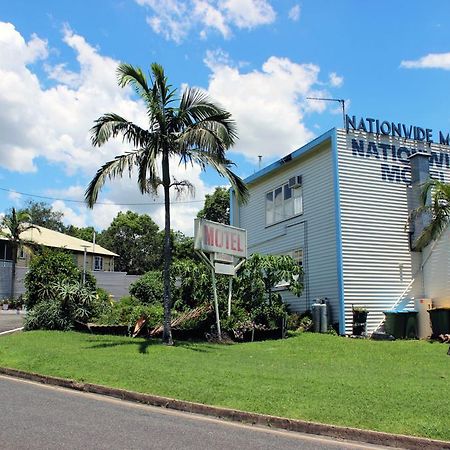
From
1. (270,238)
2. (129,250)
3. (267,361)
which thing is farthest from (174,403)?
(129,250)

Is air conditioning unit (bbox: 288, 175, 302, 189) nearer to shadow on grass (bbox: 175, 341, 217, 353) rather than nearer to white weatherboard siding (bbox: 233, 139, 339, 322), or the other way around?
white weatherboard siding (bbox: 233, 139, 339, 322)

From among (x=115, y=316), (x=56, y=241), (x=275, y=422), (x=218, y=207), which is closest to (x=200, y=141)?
(x=115, y=316)

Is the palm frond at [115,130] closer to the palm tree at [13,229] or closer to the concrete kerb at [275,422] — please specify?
the concrete kerb at [275,422]

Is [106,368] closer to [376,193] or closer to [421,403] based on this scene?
[421,403]

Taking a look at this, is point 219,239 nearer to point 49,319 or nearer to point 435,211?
point 49,319

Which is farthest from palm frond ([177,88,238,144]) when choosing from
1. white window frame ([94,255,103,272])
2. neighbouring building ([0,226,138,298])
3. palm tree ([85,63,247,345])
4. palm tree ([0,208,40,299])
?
white window frame ([94,255,103,272])

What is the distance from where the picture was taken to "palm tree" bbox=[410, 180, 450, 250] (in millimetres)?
17711

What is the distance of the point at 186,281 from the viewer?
18.2m

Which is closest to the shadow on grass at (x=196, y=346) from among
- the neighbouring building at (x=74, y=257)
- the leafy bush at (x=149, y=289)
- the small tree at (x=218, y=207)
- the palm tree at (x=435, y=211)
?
the palm tree at (x=435, y=211)

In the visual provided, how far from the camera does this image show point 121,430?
6.85 metres

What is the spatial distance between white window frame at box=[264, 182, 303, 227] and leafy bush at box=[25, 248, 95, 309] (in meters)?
8.01

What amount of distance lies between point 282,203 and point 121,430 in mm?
16509

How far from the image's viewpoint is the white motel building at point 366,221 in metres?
18.5

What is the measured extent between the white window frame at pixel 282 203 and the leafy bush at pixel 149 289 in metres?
7.18
